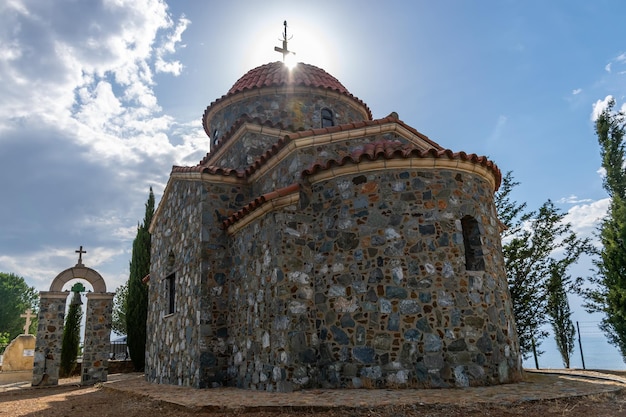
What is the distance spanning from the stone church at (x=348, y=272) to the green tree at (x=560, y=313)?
818 centimetres

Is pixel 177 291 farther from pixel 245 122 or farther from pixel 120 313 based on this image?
pixel 120 313

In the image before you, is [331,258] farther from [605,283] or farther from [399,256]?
[605,283]

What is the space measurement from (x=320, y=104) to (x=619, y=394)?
9523 mm

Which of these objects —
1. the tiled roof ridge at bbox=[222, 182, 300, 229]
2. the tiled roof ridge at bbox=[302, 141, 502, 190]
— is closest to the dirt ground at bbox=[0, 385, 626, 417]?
the tiled roof ridge at bbox=[222, 182, 300, 229]

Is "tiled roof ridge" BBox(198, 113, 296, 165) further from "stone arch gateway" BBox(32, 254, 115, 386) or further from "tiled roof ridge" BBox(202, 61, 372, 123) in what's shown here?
"stone arch gateway" BBox(32, 254, 115, 386)

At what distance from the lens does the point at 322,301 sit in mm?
7629

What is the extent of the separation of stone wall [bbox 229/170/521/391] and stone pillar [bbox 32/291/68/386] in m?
8.13

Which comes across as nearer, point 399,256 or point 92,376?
point 399,256

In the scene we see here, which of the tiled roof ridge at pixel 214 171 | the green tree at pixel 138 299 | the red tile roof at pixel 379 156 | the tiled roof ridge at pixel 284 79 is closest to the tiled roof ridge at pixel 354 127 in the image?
the red tile roof at pixel 379 156

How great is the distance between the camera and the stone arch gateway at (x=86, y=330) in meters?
13.2

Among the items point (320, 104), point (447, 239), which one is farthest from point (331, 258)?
point (320, 104)

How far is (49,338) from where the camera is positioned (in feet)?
44.5

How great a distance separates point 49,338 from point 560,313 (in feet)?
55.7

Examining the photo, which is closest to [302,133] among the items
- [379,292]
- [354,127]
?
[354,127]
